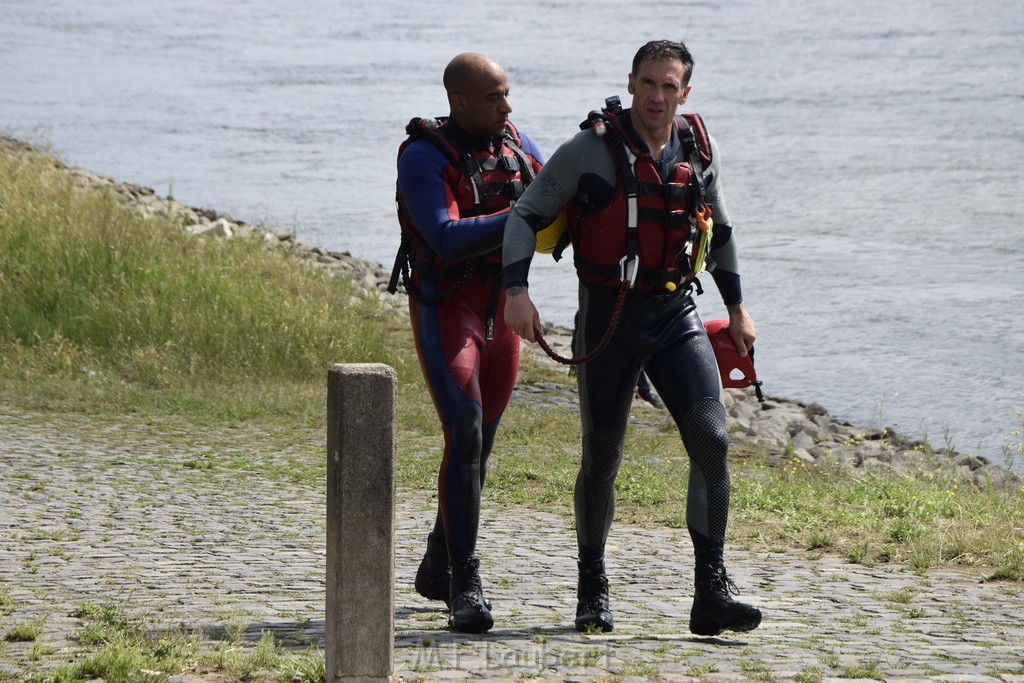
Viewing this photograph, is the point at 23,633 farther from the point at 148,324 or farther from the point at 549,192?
the point at 148,324

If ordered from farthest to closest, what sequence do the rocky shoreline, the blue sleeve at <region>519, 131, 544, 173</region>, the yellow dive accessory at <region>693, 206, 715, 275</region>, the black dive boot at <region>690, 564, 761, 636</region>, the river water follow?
the river water, the rocky shoreline, the blue sleeve at <region>519, 131, 544, 173</region>, the yellow dive accessory at <region>693, 206, 715, 275</region>, the black dive boot at <region>690, 564, 761, 636</region>

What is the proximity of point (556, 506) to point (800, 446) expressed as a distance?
15.6 feet

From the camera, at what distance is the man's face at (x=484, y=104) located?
565cm

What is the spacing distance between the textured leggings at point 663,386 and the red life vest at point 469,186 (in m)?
0.51

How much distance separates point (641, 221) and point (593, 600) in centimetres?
143

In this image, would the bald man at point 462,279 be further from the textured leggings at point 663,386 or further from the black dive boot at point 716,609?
the black dive boot at point 716,609

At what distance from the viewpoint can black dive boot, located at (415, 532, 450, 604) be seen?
5844 mm

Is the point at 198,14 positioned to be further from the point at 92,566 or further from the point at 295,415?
Answer: the point at 92,566

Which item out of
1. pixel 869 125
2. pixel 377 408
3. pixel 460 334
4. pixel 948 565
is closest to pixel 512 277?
pixel 460 334

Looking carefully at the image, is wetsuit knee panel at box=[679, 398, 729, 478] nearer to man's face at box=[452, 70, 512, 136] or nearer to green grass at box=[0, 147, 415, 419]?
man's face at box=[452, 70, 512, 136]

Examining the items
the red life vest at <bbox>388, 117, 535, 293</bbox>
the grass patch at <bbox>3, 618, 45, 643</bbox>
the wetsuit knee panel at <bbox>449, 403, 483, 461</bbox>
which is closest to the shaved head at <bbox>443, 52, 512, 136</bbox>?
the red life vest at <bbox>388, 117, 535, 293</bbox>

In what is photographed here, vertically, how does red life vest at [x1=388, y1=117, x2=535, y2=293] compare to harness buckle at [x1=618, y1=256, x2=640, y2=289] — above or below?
above

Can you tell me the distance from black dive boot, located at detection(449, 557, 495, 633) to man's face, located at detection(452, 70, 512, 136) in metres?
1.68

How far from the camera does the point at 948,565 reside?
22.9 feet
